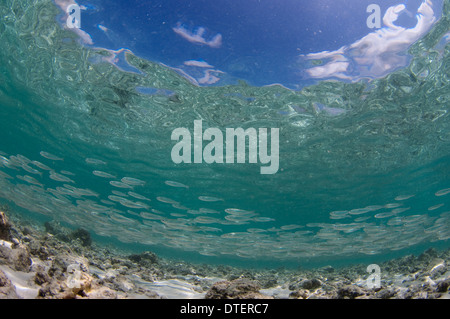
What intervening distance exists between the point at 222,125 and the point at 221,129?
30 cm

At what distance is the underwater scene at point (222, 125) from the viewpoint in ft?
23.1

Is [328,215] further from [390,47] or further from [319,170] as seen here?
[390,47]

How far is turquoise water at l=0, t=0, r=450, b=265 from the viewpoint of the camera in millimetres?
9672

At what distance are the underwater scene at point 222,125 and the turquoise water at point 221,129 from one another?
3.8 inches

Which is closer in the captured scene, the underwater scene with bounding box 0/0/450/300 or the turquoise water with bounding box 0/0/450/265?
the underwater scene with bounding box 0/0/450/300

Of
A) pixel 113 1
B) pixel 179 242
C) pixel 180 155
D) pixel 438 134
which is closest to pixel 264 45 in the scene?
pixel 113 1

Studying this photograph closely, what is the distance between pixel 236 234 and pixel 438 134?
756 inches

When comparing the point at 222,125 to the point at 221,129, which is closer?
the point at 222,125

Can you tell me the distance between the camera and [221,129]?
12.5m

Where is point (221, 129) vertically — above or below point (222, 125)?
below

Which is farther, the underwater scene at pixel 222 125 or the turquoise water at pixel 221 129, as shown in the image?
the turquoise water at pixel 221 129

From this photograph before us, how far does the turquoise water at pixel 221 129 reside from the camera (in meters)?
9.67

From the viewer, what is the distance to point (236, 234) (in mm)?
25500

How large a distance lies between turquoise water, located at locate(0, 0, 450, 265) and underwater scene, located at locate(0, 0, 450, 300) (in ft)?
0.32
